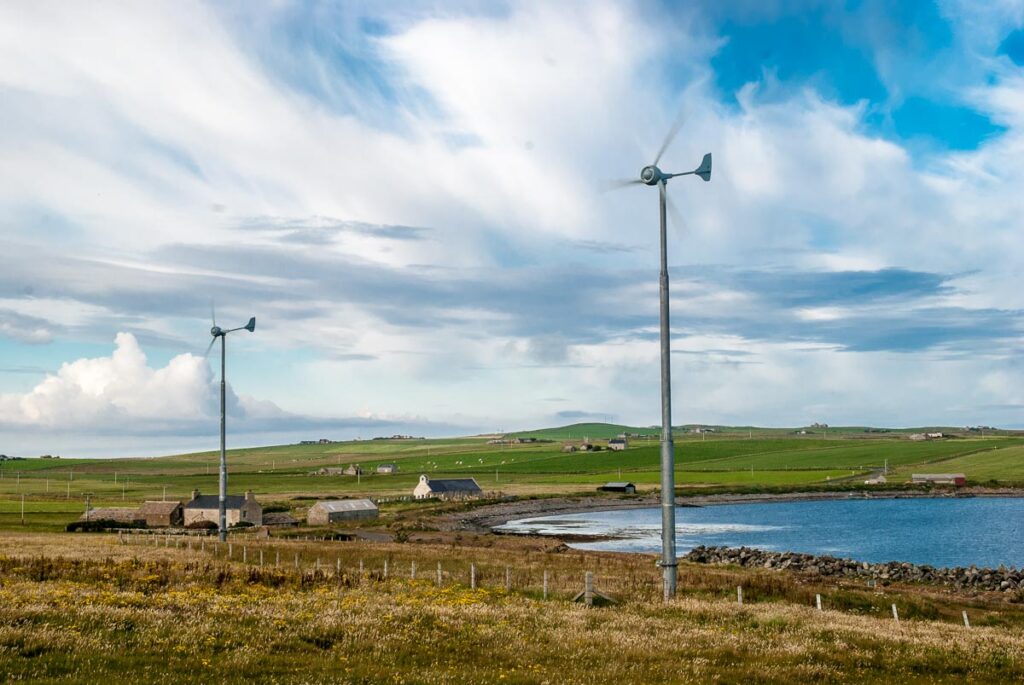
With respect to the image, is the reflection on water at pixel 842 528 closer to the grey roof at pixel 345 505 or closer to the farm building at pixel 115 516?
the grey roof at pixel 345 505

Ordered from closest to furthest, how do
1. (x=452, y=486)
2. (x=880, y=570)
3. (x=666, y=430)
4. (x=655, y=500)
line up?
1. (x=666, y=430)
2. (x=880, y=570)
3. (x=452, y=486)
4. (x=655, y=500)

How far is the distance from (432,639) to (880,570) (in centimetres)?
6267

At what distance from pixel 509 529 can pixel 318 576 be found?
93320 millimetres

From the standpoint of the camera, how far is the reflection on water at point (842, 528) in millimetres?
97250

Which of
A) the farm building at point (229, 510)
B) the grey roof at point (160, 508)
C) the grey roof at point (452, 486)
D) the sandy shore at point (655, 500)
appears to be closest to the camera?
the farm building at point (229, 510)

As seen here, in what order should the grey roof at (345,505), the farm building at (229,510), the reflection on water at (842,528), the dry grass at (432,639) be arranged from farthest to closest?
the grey roof at (345,505), the farm building at (229,510), the reflection on water at (842,528), the dry grass at (432,639)

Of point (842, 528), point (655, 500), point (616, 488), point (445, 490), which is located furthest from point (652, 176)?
point (616, 488)

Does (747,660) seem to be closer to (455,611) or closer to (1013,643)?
(455,611)

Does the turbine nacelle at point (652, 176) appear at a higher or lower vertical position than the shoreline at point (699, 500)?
higher

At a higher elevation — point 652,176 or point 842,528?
point 652,176

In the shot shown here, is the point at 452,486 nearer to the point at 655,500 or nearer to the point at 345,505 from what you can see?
the point at 655,500

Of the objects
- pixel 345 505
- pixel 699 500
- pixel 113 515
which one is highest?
pixel 113 515

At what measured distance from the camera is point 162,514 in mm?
117312

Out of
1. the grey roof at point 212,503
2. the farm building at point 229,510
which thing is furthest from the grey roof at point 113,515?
the grey roof at point 212,503
